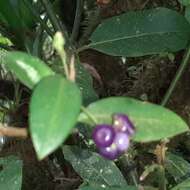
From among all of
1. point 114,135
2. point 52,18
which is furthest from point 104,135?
point 52,18

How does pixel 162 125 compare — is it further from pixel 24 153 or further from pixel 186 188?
pixel 24 153

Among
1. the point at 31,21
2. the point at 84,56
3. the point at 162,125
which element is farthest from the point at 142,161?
the point at 162,125

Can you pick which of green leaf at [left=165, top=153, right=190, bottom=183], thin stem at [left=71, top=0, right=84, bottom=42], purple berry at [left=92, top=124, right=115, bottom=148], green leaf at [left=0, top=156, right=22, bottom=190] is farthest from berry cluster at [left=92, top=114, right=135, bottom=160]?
thin stem at [left=71, top=0, right=84, bottom=42]

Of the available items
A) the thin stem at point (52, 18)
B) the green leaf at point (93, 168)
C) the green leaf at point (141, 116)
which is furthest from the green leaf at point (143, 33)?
the green leaf at point (141, 116)

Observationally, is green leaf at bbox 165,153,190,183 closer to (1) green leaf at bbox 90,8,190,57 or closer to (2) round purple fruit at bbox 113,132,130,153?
(1) green leaf at bbox 90,8,190,57

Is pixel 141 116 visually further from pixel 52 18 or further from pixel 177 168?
pixel 52 18
